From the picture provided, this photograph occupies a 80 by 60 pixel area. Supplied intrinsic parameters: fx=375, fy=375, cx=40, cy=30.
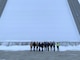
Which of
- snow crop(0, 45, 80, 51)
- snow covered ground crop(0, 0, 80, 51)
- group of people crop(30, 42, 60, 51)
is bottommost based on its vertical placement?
snow crop(0, 45, 80, 51)

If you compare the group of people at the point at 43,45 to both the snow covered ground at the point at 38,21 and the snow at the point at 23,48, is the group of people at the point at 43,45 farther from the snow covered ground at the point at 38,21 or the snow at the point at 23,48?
the snow covered ground at the point at 38,21

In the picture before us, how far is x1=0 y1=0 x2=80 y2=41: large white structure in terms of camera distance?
2953 centimetres

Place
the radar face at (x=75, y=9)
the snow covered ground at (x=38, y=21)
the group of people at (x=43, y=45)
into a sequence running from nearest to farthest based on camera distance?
the group of people at (x=43, y=45) < the snow covered ground at (x=38, y=21) < the radar face at (x=75, y=9)

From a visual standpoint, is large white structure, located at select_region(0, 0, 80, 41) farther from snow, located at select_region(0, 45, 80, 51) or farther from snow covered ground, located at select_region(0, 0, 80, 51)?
snow, located at select_region(0, 45, 80, 51)

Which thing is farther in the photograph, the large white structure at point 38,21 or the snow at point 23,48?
the large white structure at point 38,21

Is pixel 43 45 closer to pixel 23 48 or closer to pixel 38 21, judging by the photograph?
pixel 23 48

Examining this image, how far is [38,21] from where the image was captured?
3169 cm

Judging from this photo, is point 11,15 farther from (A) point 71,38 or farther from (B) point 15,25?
(A) point 71,38

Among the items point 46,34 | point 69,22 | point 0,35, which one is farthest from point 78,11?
point 0,35

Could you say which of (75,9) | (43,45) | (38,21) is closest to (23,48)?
(43,45)

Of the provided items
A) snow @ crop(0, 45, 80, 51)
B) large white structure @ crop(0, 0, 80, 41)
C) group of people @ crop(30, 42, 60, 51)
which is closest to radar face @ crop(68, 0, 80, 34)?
large white structure @ crop(0, 0, 80, 41)

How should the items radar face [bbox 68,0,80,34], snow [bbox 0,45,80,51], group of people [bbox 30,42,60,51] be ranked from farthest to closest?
1. radar face [bbox 68,0,80,34]
2. snow [bbox 0,45,80,51]
3. group of people [bbox 30,42,60,51]

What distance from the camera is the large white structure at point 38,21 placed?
96.9 feet

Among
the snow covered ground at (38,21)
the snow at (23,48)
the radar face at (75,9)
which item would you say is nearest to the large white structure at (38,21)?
the snow covered ground at (38,21)
